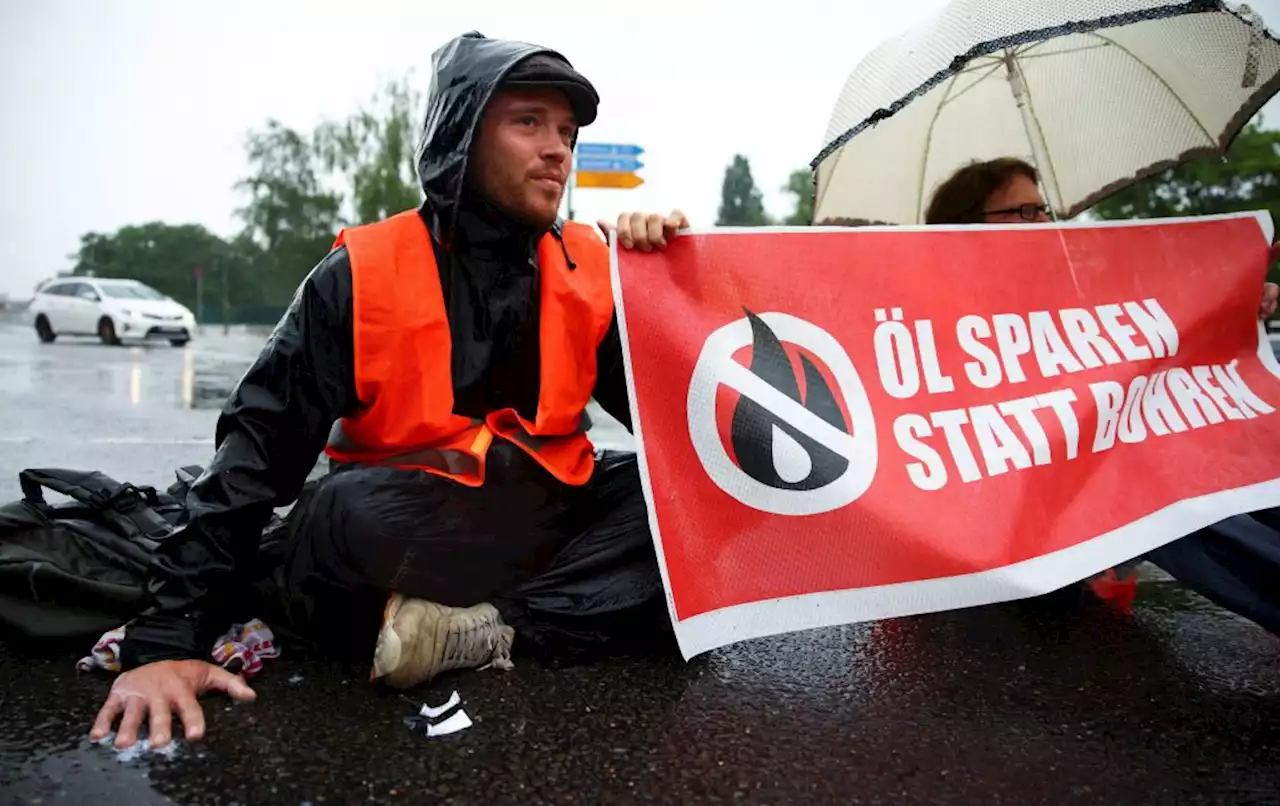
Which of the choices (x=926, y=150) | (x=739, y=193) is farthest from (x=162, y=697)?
(x=739, y=193)

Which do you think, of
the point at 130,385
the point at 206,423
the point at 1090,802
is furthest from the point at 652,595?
the point at 130,385

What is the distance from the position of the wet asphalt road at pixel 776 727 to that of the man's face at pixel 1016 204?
1.23 metres

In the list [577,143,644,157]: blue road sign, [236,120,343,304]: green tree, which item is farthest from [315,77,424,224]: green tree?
[577,143,644,157]: blue road sign

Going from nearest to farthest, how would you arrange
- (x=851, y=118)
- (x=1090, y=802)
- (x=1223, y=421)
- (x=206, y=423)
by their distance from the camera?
(x=1090, y=802) < (x=1223, y=421) < (x=851, y=118) < (x=206, y=423)

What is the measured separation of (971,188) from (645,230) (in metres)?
1.40

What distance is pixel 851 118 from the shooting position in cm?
292

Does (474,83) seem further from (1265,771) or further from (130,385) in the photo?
(130,385)

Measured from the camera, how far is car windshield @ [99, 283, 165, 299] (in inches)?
781

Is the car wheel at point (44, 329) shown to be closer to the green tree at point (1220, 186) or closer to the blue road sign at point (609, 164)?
the blue road sign at point (609, 164)

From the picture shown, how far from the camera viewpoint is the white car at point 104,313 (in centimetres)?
1930

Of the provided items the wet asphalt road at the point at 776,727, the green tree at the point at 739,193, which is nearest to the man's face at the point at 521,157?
the wet asphalt road at the point at 776,727

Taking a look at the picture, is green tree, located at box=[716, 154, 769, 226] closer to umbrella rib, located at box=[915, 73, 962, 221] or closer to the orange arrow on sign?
the orange arrow on sign

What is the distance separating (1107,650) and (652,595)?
3.72ft

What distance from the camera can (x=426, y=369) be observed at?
2.09m
